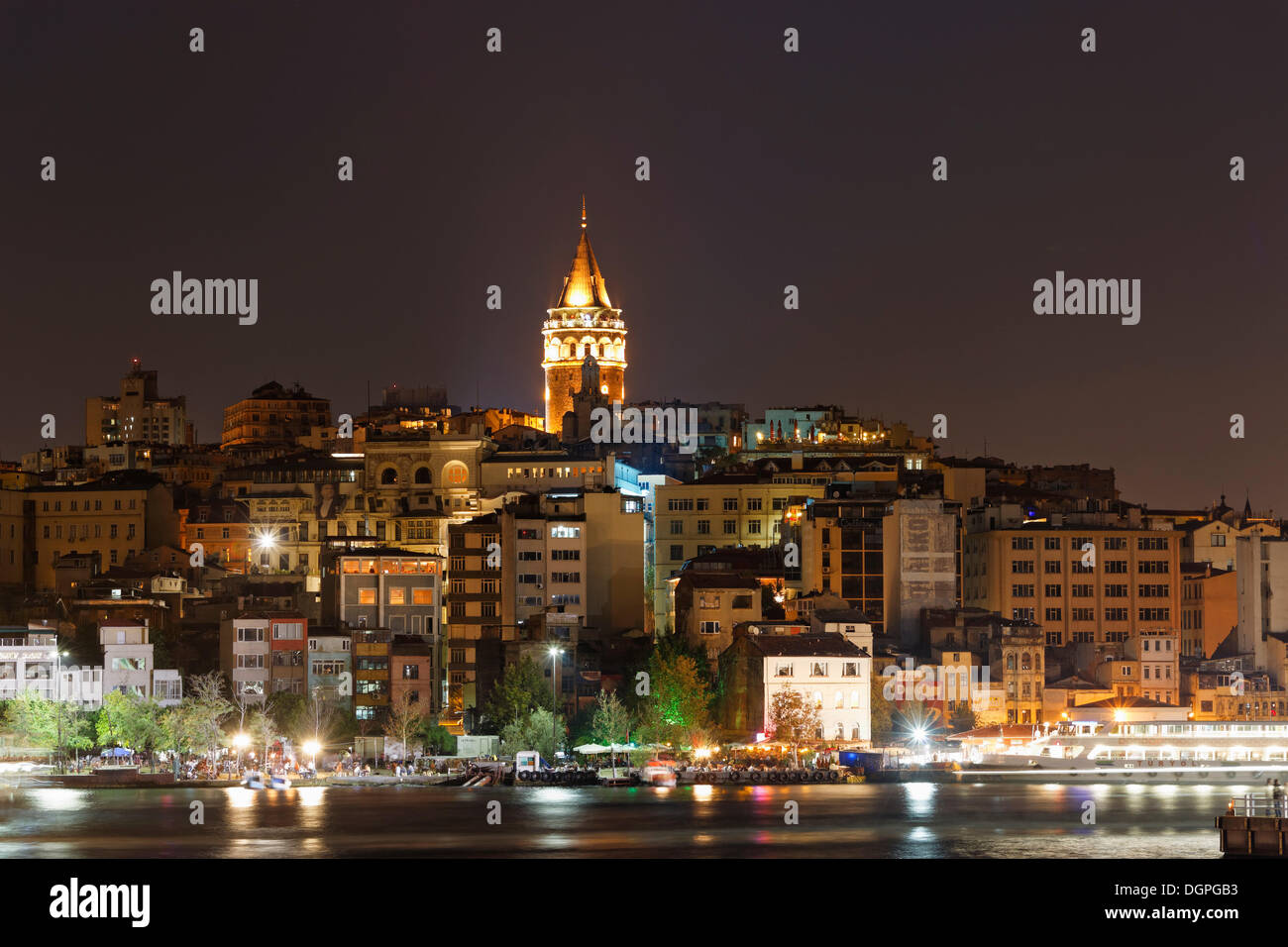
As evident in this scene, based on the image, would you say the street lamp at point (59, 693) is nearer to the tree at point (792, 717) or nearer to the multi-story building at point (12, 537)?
the multi-story building at point (12, 537)

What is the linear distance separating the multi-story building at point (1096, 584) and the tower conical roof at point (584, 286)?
5947cm

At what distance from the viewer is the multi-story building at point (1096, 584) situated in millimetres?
93438

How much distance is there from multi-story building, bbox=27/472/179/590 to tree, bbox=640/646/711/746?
3564cm

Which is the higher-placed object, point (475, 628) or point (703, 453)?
point (703, 453)

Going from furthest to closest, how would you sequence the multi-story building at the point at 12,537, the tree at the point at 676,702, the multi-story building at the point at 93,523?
the multi-story building at the point at 93,523 → the multi-story building at the point at 12,537 → the tree at the point at 676,702

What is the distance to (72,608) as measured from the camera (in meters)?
90.2

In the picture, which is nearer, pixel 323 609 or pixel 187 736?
pixel 187 736

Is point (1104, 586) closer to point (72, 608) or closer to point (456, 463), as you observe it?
point (456, 463)

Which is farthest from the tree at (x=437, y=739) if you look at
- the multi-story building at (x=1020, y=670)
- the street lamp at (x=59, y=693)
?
the multi-story building at (x=1020, y=670)

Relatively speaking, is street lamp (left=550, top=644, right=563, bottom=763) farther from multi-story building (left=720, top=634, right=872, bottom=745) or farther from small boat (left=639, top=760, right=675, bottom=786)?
multi-story building (left=720, top=634, right=872, bottom=745)

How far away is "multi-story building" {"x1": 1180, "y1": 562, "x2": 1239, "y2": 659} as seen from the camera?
3812 inches
